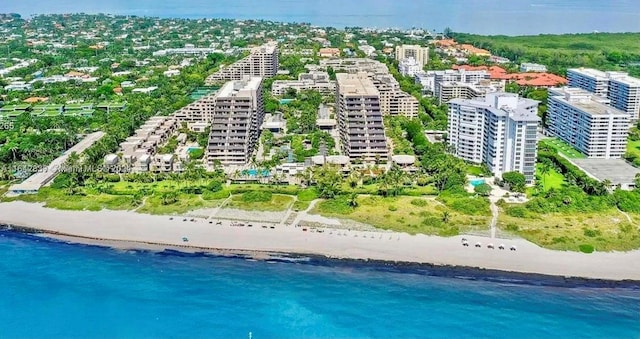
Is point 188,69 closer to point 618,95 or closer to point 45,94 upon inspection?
point 45,94

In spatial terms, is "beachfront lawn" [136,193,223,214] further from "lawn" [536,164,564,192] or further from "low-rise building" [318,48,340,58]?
"low-rise building" [318,48,340,58]

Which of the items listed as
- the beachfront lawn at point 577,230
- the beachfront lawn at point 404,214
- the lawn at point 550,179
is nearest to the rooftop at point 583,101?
the lawn at point 550,179

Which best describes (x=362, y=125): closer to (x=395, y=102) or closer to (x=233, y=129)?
(x=233, y=129)

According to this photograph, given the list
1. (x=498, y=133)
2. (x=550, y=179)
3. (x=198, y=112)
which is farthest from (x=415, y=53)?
(x=550, y=179)

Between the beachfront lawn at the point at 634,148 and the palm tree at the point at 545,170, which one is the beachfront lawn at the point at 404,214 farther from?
the beachfront lawn at the point at 634,148

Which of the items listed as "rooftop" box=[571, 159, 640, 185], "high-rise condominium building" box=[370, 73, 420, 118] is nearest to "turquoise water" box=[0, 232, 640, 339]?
"rooftop" box=[571, 159, 640, 185]

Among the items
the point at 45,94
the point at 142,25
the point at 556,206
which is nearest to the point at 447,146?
the point at 556,206
